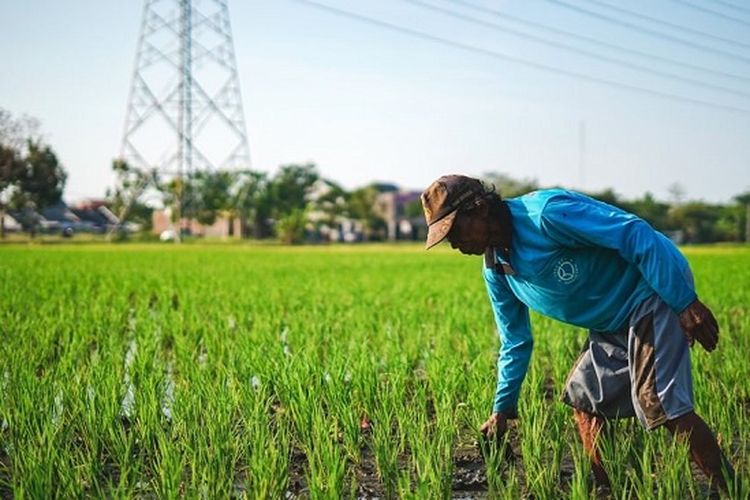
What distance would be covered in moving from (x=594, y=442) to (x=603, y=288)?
51 cm

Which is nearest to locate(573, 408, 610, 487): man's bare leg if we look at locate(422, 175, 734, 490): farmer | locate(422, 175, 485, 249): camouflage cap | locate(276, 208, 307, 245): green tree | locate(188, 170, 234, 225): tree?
locate(422, 175, 734, 490): farmer

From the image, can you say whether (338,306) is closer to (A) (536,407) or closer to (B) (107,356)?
(B) (107,356)

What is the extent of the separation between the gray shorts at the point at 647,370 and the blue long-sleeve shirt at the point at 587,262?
5 centimetres

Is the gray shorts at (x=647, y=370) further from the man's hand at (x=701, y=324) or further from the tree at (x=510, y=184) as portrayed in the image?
the tree at (x=510, y=184)

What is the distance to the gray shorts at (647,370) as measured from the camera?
1774 millimetres

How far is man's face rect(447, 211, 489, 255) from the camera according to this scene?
1826 mm

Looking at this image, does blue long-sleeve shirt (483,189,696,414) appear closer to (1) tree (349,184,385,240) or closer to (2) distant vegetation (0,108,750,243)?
(2) distant vegetation (0,108,750,243)

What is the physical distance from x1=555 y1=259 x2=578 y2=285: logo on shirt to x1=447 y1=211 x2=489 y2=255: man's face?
21 centimetres

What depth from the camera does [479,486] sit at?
2182mm

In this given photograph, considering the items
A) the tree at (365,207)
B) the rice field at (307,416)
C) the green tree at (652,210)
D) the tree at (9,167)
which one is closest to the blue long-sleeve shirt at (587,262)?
the rice field at (307,416)

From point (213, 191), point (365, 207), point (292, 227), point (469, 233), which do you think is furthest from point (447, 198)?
point (365, 207)

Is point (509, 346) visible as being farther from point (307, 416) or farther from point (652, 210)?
point (652, 210)

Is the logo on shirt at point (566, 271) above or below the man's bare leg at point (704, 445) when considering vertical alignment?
above

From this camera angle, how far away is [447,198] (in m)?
1.80
